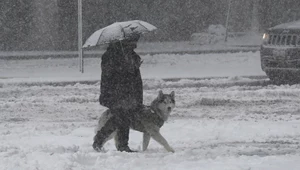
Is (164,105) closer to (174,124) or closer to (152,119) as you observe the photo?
(152,119)

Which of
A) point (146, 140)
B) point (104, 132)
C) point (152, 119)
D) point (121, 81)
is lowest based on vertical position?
point (146, 140)

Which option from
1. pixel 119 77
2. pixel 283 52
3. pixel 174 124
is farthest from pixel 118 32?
pixel 283 52

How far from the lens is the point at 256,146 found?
7.49m

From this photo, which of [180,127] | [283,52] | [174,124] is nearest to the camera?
[180,127]

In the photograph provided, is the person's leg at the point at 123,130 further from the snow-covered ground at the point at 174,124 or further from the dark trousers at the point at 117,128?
the snow-covered ground at the point at 174,124

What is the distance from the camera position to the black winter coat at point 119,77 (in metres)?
6.66

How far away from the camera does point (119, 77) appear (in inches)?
264

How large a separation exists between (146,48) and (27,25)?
5.40m

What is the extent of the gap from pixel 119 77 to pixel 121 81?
0.19 ft

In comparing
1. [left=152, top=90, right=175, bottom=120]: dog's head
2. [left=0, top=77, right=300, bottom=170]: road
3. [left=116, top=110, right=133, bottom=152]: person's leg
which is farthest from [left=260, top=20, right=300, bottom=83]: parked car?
[left=116, top=110, right=133, bottom=152]: person's leg

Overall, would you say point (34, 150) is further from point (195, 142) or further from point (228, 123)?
point (228, 123)

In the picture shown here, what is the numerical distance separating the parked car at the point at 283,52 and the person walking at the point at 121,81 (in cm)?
699

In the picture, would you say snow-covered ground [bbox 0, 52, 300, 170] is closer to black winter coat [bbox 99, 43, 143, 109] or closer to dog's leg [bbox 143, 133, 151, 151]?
dog's leg [bbox 143, 133, 151, 151]

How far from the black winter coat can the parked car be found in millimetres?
7049
